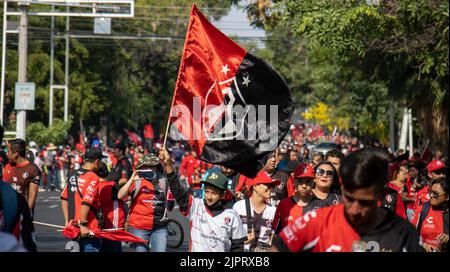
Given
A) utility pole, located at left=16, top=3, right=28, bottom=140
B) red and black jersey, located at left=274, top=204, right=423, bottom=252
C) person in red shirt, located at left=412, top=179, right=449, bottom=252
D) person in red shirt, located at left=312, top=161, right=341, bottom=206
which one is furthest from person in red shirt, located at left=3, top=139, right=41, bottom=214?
utility pole, located at left=16, top=3, right=28, bottom=140

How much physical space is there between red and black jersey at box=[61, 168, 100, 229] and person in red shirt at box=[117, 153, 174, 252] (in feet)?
1.69

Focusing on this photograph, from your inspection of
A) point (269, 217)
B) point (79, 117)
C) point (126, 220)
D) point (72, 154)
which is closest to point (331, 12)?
point (126, 220)

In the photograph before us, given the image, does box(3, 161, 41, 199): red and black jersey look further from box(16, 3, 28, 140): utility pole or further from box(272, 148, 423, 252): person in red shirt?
box(16, 3, 28, 140): utility pole

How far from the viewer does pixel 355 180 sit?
5.15 meters

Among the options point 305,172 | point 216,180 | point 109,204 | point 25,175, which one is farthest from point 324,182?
point 25,175

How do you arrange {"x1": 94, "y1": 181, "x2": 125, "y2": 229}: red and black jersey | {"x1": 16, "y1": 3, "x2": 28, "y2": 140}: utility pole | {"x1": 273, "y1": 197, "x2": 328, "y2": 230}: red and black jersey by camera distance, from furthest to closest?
{"x1": 16, "y1": 3, "x2": 28, "y2": 140}: utility pole
{"x1": 94, "y1": 181, "x2": 125, "y2": 229}: red and black jersey
{"x1": 273, "y1": 197, "x2": 328, "y2": 230}: red and black jersey

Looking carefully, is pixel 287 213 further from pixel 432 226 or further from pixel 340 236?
pixel 340 236

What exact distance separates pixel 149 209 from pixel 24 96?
69.6ft

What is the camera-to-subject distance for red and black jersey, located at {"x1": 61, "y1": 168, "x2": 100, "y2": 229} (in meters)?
11.2

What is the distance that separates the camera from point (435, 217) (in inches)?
396

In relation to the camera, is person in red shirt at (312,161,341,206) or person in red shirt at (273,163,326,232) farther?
person in red shirt at (312,161,341,206)

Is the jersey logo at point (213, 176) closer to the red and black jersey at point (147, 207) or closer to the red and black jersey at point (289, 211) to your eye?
the red and black jersey at point (289, 211)

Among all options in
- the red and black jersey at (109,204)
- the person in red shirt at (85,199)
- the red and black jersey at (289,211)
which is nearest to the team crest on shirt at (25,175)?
the person in red shirt at (85,199)

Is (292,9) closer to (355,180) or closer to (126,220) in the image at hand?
(126,220)
